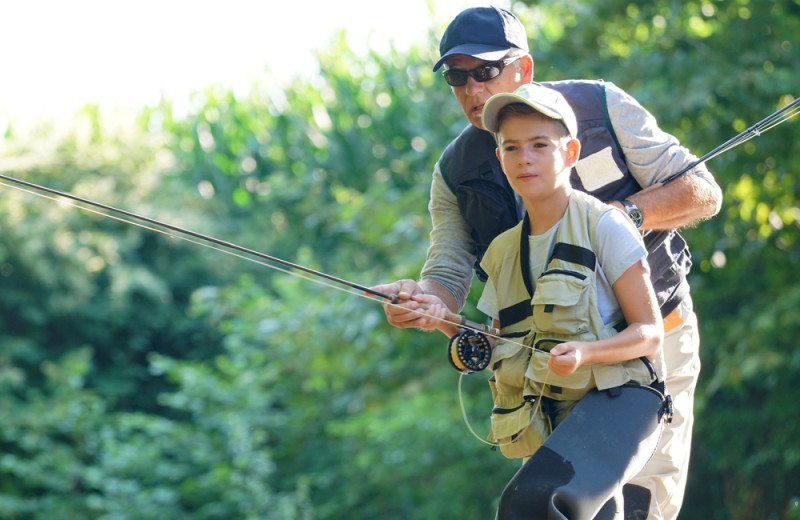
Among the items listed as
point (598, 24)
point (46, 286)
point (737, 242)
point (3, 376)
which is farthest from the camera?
point (46, 286)

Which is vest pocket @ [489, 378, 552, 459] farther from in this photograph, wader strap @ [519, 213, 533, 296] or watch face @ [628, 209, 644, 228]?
watch face @ [628, 209, 644, 228]

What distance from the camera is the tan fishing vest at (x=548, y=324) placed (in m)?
2.12

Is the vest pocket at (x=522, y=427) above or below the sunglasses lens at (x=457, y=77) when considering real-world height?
below

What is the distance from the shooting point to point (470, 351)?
7.72 ft

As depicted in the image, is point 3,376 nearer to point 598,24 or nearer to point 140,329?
point 140,329

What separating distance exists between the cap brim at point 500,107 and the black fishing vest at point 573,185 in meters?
0.37

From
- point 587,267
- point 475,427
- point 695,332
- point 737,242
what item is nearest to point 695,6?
point 737,242

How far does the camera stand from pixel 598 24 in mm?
6914

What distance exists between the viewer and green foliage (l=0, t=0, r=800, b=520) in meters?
6.36

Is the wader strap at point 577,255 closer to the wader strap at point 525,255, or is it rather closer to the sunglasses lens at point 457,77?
the wader strap at point 525,255

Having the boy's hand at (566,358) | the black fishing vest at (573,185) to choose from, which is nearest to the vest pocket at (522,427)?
the boy's hand at (566,358)

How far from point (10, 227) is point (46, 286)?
75 centimetres

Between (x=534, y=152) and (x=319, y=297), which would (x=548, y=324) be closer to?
(x=534, y=152)

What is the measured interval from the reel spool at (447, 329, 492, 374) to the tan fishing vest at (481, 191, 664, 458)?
0.04 m
